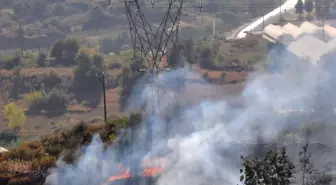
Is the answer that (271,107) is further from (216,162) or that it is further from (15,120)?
(15,120)

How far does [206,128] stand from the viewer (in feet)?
76.6

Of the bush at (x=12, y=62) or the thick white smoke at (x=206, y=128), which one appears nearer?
the thick white smoke at (x=206, y=128)

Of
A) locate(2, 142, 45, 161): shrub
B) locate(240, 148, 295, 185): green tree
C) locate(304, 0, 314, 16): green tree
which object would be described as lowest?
locate(2, 142, 45, 161): shrub

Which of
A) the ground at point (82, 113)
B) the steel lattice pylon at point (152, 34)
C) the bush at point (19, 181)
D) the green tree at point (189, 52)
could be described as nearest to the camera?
the bush at point (19, 181)

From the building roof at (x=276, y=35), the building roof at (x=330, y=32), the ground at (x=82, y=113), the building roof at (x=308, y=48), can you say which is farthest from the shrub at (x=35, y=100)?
the building roof at (x=330, y=32)

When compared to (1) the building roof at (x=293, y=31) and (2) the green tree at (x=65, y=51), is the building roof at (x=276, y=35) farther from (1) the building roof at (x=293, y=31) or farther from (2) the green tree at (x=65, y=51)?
(2) the green tree at (x=65, y=51)

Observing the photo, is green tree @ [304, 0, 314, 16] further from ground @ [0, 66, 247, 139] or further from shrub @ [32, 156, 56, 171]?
shrub @ [32, 156, 56, 171]

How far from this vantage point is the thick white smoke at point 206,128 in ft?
57.0

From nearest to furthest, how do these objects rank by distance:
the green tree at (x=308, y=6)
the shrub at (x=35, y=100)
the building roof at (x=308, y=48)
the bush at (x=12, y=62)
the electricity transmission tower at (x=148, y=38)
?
the electricity transmission tower at (x=148, y=38)
the building roof at (x=308, y=48)
the shrub at (x=35, y=100)
the bush at (x=12, y=62)
the green tree at (x=308, y=6)

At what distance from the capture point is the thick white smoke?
17.4 metres

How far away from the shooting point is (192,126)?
23.6 metres

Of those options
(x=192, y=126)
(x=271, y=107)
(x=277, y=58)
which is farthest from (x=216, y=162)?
(x=277, y=58)

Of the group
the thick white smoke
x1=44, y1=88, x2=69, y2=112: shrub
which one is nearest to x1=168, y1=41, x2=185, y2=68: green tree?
the thick white smoke

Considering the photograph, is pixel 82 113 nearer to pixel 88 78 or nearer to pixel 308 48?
pixel 88 78
